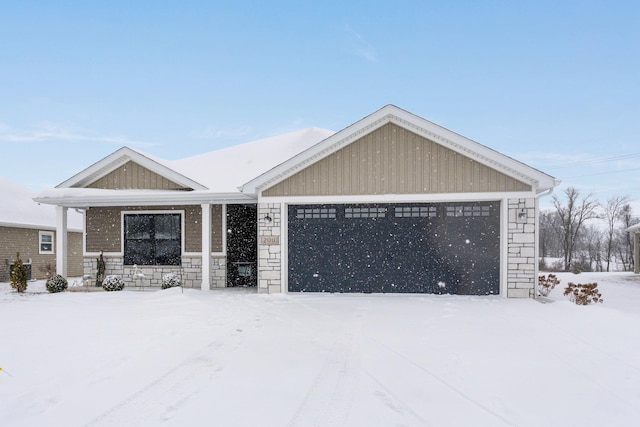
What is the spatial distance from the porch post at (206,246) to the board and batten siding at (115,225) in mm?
862

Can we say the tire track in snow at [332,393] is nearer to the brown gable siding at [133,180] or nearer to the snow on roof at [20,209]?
the brown gable siding at [133,180]

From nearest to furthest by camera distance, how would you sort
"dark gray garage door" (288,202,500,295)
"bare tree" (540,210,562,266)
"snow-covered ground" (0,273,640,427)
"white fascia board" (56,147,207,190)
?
"snow-covered ground" (0,273,640,427), "dark gray garage door" (288,202,500,295), "white fascia board" (56,147,207,190), "bare tree" (540,210,562,266)

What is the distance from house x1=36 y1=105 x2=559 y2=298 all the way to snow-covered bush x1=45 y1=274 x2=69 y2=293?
163 cm

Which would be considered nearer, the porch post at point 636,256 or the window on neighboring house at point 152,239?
the window on neighboring house at point 152,239

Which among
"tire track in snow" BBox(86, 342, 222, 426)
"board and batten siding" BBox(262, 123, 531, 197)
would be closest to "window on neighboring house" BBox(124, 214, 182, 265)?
"board and batten siding" BBox(262, 123, 531, 197)

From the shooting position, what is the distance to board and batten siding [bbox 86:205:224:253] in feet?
40.9

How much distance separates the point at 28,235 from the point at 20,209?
1614 millimetres

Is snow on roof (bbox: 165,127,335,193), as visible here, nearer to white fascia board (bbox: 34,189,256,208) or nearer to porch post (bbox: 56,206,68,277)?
white fascia board (bbox: 34,189,256,208)

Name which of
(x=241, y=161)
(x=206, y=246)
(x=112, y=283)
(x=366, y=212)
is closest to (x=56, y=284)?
(x=112, y=283)

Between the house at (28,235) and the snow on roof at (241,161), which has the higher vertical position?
the snow on roof at (241,161)

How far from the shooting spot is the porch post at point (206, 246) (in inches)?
455

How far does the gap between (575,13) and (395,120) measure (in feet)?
37.4

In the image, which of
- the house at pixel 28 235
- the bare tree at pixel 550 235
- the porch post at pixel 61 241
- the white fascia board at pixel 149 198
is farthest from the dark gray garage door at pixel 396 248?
the bare tree at pixel 550 235

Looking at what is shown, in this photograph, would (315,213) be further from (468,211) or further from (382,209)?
(468,211)
